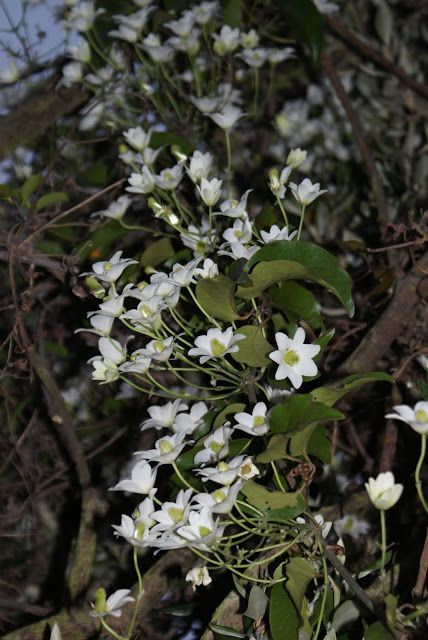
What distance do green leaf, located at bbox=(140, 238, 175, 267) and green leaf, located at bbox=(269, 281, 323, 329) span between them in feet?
0.75

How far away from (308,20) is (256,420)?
2.06ft

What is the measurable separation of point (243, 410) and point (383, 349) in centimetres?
24

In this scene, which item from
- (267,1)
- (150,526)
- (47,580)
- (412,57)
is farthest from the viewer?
(412,57)

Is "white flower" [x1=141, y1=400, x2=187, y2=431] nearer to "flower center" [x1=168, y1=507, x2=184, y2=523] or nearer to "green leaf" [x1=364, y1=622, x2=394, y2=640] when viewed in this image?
"flower center" [x1=168, y1=507, x2=184, y2=523]

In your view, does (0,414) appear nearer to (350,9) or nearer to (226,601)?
(226,601)

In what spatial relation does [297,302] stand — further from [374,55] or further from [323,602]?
[374,55]

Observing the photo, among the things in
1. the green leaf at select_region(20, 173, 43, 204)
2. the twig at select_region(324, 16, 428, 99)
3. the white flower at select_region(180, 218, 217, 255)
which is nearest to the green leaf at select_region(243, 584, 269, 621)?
the white flower at select_region(180, 218, 217, 255)

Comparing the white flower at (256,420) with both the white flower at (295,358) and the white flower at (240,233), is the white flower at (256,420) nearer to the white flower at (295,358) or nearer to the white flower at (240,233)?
the white flower at (295,358)

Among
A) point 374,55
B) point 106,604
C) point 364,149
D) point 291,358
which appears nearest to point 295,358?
point 291,358

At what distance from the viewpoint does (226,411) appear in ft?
2.17

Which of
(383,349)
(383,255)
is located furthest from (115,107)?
(383,349)

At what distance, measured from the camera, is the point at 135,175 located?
810mm

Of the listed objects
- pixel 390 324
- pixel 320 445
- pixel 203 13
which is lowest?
pixel 390 324

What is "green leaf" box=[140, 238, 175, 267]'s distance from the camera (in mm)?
863
